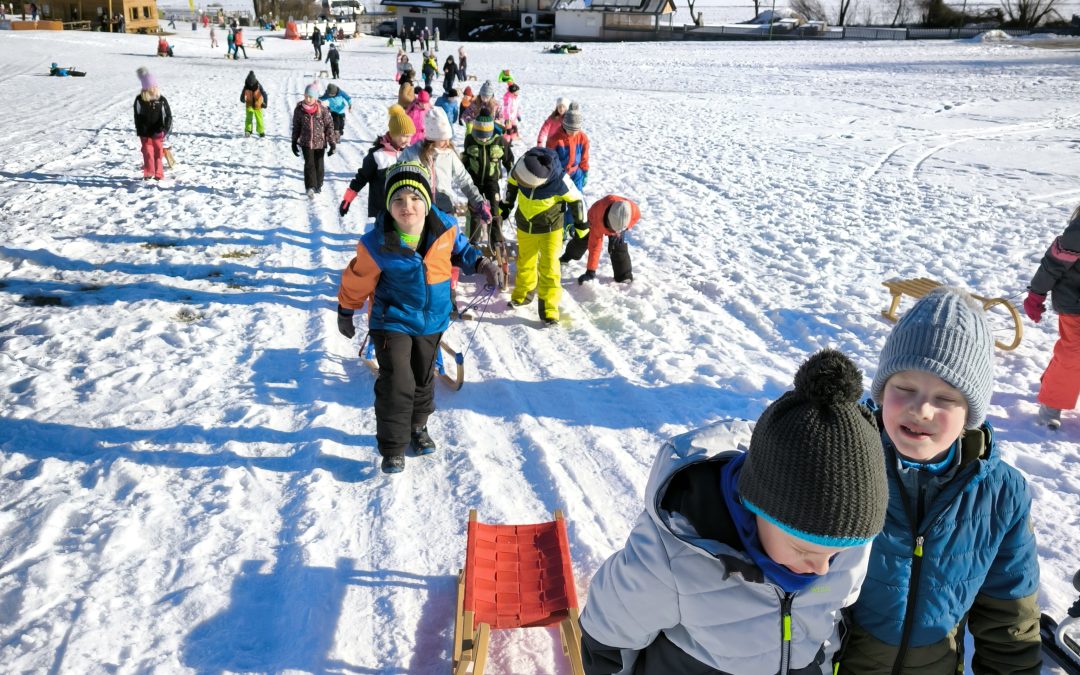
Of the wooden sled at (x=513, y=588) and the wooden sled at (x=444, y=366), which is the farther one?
the wooden sled at (x=444, y=366)

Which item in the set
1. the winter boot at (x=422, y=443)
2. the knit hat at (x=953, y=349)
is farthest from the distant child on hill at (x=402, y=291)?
the knit hat at (x=953, y=349)

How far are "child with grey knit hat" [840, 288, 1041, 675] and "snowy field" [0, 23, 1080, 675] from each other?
1403mm

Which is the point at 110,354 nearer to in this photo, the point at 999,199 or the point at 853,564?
the point at 853,564

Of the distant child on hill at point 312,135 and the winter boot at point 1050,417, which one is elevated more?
the distant child on hill at point 312,135

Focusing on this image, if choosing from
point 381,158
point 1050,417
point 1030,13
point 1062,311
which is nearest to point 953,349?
point 1062,311

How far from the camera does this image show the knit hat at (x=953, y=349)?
1.86 m

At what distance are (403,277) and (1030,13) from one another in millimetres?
60946

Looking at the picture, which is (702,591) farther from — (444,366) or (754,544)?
(444,366)

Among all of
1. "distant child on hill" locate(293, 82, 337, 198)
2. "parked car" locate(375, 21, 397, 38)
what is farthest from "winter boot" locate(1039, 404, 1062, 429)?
"parked car" locate(375, 21, 397, 38)

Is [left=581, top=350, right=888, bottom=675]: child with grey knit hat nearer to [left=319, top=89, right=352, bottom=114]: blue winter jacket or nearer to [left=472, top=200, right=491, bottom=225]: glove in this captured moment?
[left=472, top=200, right=491, bottom=225]: glove

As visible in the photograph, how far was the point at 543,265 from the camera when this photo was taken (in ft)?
19.2

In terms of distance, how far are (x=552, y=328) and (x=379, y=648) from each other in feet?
11.2

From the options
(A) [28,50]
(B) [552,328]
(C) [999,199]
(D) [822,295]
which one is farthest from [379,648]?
(A) [28,50]

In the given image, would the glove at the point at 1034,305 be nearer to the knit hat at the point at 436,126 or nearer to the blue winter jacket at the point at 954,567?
the blue winter jacket at the point at 954,567
